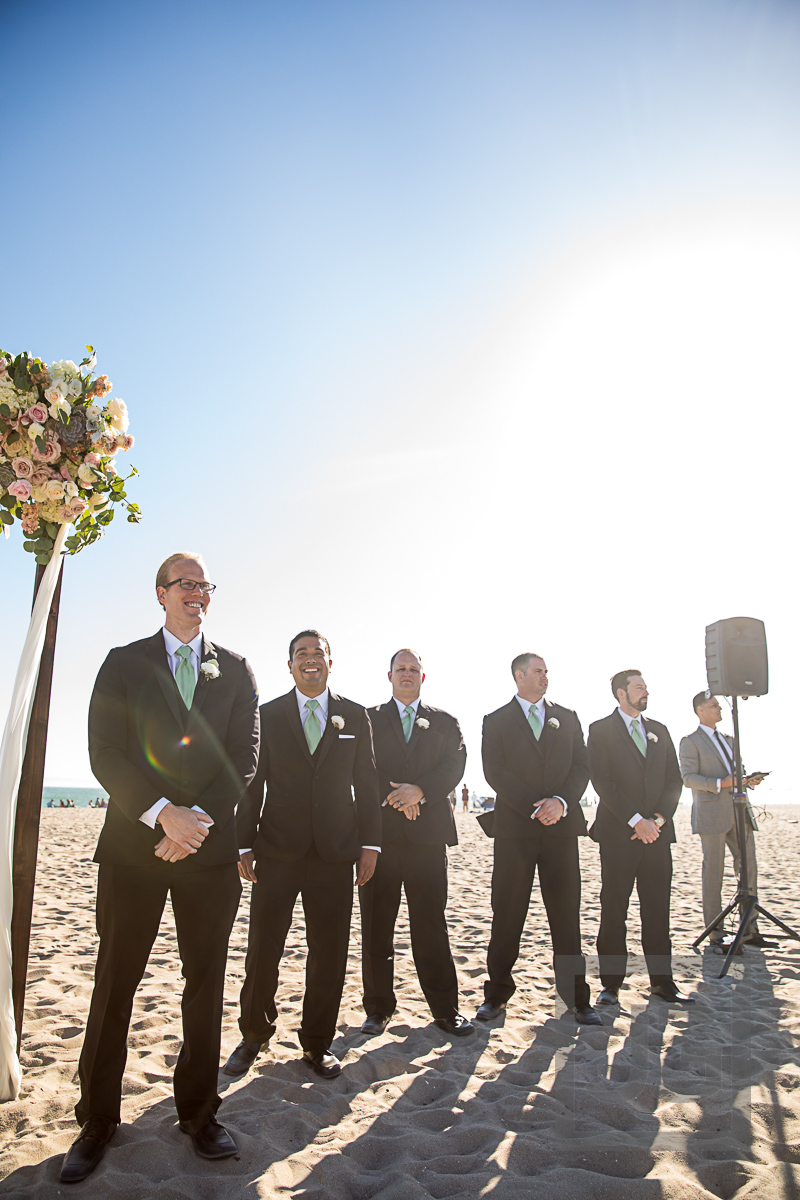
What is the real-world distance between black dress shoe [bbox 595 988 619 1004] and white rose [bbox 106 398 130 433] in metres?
4.88

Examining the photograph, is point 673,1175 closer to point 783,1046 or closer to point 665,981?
point 783,1046

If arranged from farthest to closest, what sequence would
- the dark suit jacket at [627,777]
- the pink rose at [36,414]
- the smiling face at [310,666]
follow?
1. the dark suit jacket at [627,777]
2. the smiling face at [310,666]
3. the pink rose at [36,414]

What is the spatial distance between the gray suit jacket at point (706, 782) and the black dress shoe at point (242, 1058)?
15.2 ft

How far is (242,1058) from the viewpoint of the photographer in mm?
3879

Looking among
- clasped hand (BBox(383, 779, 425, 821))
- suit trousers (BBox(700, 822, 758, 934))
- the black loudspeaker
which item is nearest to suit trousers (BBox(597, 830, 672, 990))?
suit trousers (BBox(700, 822, 758, 934))

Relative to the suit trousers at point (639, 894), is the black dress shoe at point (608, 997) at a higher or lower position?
lower

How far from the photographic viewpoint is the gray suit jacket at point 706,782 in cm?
713

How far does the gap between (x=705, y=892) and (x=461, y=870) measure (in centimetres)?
717

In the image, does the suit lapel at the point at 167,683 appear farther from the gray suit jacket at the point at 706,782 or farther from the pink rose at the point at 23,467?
the gray suit jacket at the point at 706,782

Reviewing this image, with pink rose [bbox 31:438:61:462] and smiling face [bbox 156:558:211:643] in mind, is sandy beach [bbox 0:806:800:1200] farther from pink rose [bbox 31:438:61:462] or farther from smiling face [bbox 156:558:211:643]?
pink rose [bbox 31:438:61:462]

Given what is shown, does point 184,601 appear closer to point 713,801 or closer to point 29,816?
point 29,816

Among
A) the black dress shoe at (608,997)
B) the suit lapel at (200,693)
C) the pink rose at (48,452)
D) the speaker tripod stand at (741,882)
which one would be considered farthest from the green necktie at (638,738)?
the pink rose at (48,452)

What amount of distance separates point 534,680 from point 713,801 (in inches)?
122

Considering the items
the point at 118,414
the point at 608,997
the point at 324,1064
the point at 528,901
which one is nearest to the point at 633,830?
the point at 528,901
